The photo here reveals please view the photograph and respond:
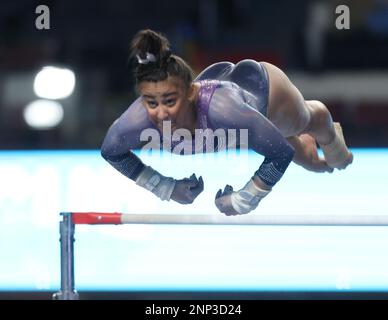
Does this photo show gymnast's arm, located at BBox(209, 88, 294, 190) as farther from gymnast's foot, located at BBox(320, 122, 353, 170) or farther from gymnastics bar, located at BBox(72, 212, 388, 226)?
gymnast's foot, located at BBox(320, 122, 353, 170)

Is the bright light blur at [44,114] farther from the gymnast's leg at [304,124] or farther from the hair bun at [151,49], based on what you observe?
the hair bun at [151,49]

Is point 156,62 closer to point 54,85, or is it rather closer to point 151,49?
point 151,49

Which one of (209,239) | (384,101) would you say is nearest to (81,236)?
(209,239)

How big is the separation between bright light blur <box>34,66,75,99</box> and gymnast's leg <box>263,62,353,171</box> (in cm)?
106

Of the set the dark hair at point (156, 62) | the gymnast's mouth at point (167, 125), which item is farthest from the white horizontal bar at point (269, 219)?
the dark hair at point (156, 62)

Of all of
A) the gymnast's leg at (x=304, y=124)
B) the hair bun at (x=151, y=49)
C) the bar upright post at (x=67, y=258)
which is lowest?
the bar upright post at (x=67, y=258)

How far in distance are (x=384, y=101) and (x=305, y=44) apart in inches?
13.6

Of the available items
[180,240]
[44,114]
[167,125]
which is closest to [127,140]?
[167,125]

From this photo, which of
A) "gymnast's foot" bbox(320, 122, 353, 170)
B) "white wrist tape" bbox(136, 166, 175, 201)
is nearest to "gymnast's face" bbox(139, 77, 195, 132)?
"white wrist tape" bbox(136, 166, 175, 201)

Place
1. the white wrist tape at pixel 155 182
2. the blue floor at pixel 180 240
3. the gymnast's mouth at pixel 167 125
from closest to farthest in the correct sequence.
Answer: the gymnast's mouth at pixel 167 125 < the white wrist tape at pixel 155 182 < the blue floor at pixel 180 240

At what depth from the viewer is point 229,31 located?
371 cm

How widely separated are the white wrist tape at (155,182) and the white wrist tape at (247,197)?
170 mm

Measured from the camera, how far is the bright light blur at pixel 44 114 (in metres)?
3.72

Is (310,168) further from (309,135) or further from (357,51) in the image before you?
(357,51)
